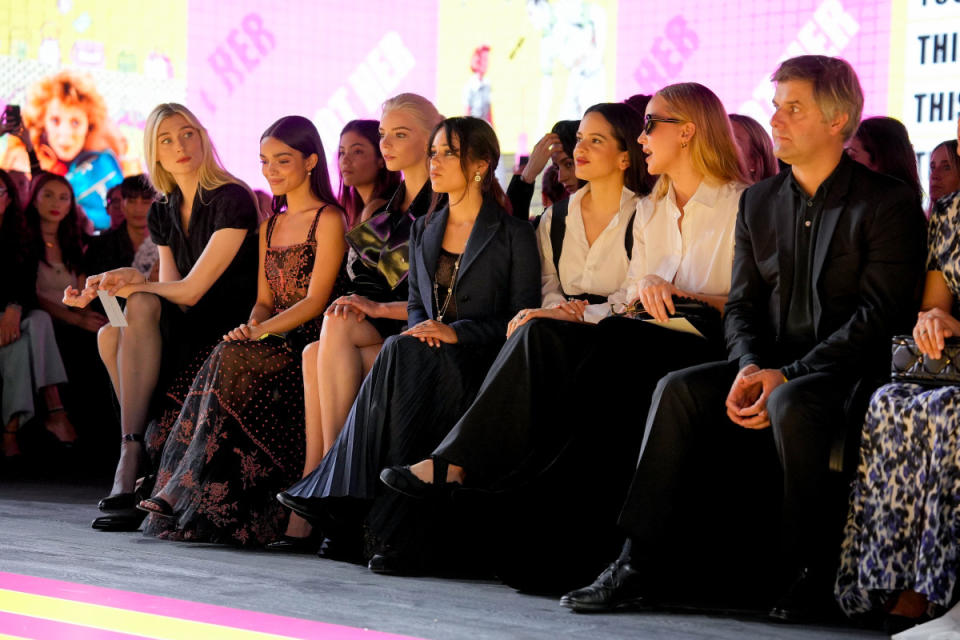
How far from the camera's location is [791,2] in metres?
5.98

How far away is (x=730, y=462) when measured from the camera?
10.3 ft

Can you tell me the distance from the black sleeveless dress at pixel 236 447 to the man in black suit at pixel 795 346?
1535 millimetres

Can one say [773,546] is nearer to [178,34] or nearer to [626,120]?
[626,120]

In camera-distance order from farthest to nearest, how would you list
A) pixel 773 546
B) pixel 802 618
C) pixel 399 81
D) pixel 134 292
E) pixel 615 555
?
pixel 399 81 → pixel 134 292 → pixel 615 555 → pixel 773 546 → pixel 802 618

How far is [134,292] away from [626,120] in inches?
73.3

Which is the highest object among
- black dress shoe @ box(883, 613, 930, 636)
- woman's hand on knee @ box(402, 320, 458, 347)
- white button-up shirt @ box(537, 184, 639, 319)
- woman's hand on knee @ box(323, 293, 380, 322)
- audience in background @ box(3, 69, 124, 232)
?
audience in background @ box(3, 69, 124, 232)

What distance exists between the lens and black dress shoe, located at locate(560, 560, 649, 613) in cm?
288

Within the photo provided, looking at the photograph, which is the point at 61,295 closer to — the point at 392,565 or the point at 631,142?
the point at 392,565

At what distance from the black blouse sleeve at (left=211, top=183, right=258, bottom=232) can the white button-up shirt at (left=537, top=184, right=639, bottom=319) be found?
1.27 m

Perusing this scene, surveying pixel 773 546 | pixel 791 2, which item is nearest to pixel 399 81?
pixel 791 2

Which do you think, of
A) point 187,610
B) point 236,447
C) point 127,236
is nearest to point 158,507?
point 236,447

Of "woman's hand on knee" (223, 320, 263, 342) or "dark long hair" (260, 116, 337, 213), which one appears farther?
"dark long hair" (260, 116, 337, 213)

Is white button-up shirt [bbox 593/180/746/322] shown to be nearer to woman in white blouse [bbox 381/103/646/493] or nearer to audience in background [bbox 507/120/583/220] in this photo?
woman in white blouse [bbox 381/103/646/493]

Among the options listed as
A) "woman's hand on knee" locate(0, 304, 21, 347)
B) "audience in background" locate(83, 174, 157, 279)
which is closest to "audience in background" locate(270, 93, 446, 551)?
"audience in background" locate(83, 174, 157, 279)
